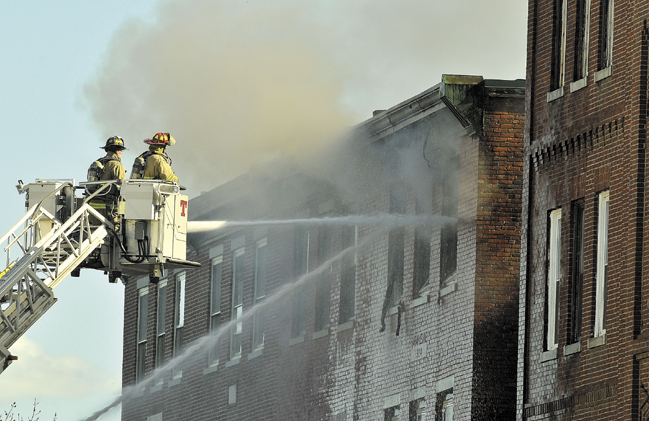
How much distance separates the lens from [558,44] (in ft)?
73.2

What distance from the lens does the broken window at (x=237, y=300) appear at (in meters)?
32.3

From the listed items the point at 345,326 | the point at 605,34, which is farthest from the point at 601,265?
the point at 345,326

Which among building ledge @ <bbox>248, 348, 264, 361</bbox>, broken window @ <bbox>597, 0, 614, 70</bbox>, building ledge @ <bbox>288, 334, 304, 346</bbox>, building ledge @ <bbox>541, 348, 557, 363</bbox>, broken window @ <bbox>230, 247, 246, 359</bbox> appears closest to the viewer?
broken window @ <bbox>597, 0, 614, 70</bbox>

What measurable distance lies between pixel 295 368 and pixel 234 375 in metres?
3.04

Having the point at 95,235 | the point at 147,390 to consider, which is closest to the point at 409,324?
the point at 95,235

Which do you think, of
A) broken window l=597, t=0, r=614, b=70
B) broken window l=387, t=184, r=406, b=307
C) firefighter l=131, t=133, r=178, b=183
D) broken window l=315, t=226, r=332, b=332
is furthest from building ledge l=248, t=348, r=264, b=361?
broken window l=597, t=0, r=614, b=70

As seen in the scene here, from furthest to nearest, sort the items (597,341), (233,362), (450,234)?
(233,362), (450,234), (597,341)

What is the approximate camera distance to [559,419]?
20766 millimetres

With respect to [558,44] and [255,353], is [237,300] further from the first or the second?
[558,44]

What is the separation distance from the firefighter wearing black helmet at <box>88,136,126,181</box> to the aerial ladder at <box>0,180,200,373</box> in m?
0.28

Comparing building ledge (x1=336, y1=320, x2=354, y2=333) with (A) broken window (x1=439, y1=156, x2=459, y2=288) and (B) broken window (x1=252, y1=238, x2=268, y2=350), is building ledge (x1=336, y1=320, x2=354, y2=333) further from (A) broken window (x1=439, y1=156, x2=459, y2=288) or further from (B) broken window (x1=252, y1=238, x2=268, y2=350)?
(B) broken window (x1=252, y1=238, x2=268, y2=350)

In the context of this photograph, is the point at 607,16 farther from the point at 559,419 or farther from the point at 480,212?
the point at 559,419

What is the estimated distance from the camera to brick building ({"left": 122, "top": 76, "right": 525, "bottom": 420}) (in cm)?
2338

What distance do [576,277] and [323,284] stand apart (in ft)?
27.8
